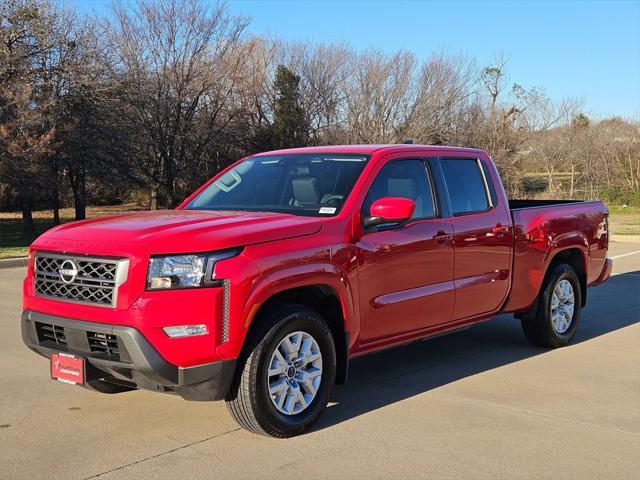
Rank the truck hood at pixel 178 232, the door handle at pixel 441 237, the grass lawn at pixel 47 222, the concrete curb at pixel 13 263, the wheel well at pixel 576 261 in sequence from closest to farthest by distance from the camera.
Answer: the truck hood at pixel 178 232
the door handle at pixel 441 237
the wheel well at pixel 576 261
the concrete curb at pixel 13 263
the grass lawn at pixel 47 222

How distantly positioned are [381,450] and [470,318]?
2.10 m

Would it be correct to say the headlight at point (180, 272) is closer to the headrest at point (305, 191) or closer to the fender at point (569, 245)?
the headrest at point (305, 191)

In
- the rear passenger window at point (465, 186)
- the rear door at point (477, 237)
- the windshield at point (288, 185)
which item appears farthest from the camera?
the rear passenger window at point (465, 186)

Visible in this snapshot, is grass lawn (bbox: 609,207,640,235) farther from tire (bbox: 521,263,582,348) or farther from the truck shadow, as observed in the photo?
tire (bbox: 521,263,582,348)

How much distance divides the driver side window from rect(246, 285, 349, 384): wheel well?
0.81 m

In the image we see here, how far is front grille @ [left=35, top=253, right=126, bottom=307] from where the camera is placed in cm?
418

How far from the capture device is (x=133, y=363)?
4.08 meters

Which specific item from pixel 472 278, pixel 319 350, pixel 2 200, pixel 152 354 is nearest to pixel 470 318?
pixel 472 278

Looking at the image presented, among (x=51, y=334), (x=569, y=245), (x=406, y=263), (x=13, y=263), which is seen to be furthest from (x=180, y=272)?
(x=13, y=263)

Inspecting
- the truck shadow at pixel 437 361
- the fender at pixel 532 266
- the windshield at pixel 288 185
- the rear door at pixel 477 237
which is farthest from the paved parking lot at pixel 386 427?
the windshield at pixel 288 185

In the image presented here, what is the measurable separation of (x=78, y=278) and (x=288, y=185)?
1.80 m

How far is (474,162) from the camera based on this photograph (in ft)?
21.5

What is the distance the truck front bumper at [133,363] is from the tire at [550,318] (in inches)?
153

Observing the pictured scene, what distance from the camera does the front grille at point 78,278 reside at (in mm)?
4181
